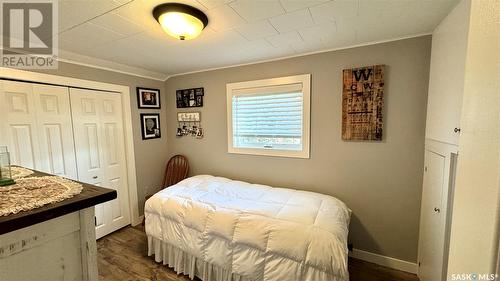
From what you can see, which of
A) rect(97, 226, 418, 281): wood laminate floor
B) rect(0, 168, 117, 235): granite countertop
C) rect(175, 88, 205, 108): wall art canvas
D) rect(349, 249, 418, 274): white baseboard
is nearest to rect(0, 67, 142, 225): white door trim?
rect(97, 226, 418, 281): wood laminate floor

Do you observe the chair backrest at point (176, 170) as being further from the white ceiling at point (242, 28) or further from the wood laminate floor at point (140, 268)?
the white ceiling at point (242, 28)

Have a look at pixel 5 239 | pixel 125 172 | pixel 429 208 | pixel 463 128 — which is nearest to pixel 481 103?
pixel 463 128

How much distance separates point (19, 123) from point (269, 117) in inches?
108

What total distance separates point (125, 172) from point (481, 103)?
3593 millimetres

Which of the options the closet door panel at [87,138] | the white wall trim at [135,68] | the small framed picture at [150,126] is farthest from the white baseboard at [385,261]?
the closet door panel at [87,138]

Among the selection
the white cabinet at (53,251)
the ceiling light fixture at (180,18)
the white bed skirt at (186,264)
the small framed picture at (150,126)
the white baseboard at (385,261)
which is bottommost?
the white baseboard at (385,261)

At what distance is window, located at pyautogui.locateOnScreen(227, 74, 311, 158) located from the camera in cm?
259

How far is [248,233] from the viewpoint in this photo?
69.0 inches

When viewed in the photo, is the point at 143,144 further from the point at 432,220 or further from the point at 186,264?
the point at 432,220

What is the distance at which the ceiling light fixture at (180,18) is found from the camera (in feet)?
4.65

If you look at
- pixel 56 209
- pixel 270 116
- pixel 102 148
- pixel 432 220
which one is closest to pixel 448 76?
pixel 432 220

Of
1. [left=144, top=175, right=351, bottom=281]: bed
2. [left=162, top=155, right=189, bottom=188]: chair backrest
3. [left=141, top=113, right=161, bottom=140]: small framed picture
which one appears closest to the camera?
[left=144, top=175, right=351, bottom=281]: bed

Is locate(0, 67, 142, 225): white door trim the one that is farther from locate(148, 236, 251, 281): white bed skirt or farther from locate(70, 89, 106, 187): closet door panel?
locate(148, 236, 251, 281): white bed skirt

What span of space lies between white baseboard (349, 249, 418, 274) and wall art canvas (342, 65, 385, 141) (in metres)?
1.31
